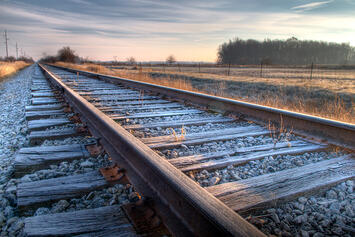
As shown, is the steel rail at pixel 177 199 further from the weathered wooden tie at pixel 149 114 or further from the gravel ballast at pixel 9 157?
the weathered wooden tie at pixel 149 114

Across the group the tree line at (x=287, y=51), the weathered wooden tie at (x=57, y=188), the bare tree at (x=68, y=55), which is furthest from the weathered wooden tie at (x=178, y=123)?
the tree line at (x=287, y=51)

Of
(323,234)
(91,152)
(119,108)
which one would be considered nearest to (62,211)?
(91,152)

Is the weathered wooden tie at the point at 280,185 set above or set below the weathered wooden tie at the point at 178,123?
below

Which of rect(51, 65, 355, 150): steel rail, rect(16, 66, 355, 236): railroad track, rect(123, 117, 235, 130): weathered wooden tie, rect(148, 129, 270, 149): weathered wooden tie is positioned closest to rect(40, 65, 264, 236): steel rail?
rect(16, 66, 355, 236): railroad track

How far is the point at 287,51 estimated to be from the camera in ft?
349

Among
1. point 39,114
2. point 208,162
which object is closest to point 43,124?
point 39,114

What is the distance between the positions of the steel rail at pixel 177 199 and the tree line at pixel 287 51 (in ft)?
346

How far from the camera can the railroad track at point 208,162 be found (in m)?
1.20

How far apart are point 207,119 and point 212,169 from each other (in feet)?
5.75

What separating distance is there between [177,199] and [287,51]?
389ft

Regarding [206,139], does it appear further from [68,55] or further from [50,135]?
[68,55]

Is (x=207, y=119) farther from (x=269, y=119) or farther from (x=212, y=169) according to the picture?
(x=212, y=169)

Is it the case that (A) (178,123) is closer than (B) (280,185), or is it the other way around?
(B) (280,185)

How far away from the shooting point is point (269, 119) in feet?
11.1
